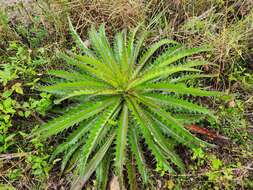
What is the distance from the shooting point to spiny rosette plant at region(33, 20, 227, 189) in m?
2.45

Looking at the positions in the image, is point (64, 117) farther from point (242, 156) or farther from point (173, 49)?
point (242, 156)

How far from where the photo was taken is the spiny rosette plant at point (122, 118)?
8.04 feet

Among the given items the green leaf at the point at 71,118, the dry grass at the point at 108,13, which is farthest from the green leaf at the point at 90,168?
the dry grass at the point at 108,13

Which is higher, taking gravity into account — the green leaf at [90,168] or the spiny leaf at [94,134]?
the spiny leaf at [94,134]

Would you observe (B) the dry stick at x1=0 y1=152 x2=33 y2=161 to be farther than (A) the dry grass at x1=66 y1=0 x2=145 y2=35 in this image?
No

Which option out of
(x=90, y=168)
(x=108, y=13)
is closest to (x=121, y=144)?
(x=90, y=168)

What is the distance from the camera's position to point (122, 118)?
8.36 feet

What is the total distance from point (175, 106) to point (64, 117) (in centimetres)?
82

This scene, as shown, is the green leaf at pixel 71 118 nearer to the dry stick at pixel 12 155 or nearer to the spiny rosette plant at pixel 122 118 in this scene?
the spiny rosette plant at pixel 122 118

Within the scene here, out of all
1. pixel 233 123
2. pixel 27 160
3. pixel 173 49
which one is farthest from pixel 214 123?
pixel 27 160

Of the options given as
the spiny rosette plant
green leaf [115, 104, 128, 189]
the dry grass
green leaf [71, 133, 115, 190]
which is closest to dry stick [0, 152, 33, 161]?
the spiny rosette plant

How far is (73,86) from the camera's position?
8.18ft

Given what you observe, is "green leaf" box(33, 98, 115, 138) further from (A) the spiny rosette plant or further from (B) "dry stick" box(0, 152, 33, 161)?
(B) "dry stick" box(0, 152, 33, 161)

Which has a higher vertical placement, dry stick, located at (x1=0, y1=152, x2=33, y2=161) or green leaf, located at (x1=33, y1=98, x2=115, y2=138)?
green leaf, located at (x1=33, y1=98, x2=115, y2=138)
